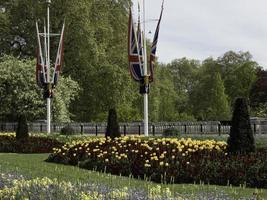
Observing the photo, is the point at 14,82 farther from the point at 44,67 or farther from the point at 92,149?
the point at 92,149

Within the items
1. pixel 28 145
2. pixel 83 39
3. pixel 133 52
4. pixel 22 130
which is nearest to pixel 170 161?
pixel 28 145

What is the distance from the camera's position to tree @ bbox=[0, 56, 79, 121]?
47.9 m

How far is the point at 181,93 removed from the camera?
11056cm

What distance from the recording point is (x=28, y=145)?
87.0ft

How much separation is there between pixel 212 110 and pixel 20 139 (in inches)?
1899

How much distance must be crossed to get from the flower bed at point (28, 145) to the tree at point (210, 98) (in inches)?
1613

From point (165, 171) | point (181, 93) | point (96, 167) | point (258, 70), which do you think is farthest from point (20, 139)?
point (181, 93)

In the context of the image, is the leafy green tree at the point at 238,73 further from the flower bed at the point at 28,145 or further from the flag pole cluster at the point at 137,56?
the flower bed at the point at 28,145

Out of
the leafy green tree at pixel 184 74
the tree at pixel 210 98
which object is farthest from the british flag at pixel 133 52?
the leafy green tree at pixel 184 74

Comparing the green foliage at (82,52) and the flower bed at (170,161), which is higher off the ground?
the green foliage at (82,52)

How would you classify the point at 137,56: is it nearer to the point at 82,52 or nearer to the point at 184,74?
the point at 82,52

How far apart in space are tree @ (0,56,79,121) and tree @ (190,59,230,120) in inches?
941

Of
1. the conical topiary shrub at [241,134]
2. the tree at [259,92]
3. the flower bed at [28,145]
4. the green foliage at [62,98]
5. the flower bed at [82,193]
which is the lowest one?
the flower bed at [82,193]

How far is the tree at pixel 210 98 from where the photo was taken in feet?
233
